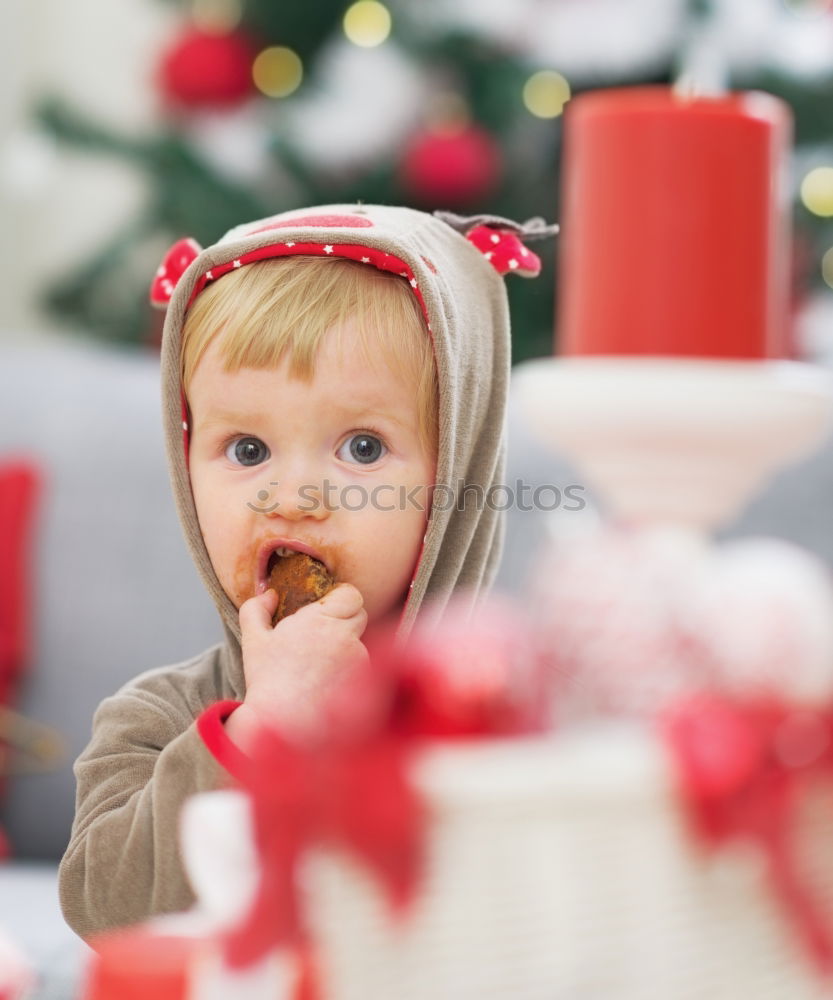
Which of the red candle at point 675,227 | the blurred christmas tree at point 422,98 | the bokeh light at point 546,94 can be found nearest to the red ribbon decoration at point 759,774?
the red candle at point 675,227

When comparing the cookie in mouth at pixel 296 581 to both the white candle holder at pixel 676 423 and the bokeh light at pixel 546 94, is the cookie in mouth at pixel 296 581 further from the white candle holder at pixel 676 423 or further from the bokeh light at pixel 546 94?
the bokeh light at pixel 546 94

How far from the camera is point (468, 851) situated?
0.46m

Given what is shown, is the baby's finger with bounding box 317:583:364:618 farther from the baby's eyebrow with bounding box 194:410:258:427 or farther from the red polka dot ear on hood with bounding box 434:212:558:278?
the red polka dot ear on hood with bounding box 434:212:558:278

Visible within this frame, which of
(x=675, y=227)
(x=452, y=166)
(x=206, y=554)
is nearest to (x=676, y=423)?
(x=675, y=227)

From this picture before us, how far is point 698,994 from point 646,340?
23 centimetres

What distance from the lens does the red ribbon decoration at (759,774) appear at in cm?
47

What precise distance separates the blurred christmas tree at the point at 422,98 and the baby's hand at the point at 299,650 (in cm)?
112

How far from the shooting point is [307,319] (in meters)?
0.92

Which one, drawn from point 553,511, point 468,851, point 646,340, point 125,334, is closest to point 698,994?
point 468,851

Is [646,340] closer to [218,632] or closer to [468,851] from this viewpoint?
[468,851]

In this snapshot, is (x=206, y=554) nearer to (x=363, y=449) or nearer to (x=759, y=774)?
(x=363, y=449)

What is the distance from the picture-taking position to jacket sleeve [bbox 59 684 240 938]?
0.77m

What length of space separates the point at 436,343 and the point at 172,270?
8.5 inches

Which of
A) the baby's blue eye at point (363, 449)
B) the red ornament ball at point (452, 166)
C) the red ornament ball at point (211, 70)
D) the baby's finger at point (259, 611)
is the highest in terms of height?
the red ornament ball at point (211, 70)
